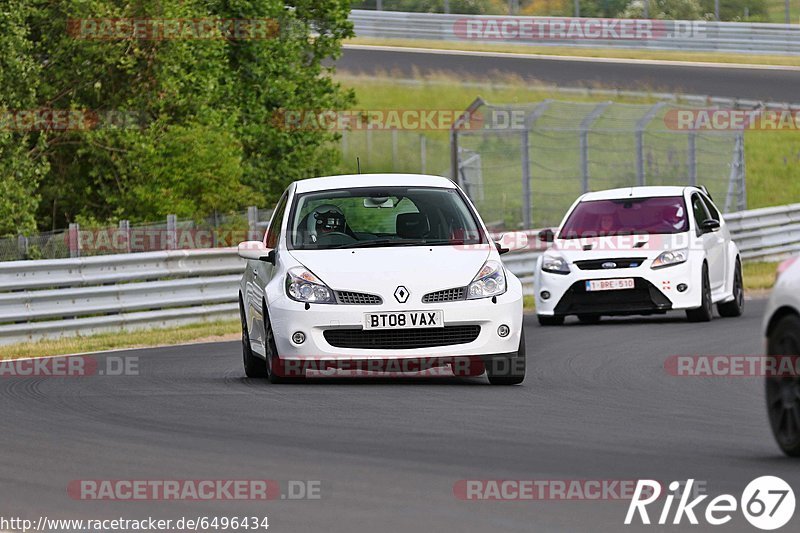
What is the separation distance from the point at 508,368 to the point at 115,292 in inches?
372

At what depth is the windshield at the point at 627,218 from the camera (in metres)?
19.6

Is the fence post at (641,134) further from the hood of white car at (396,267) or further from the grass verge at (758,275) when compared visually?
the hood of white car at (396,267)

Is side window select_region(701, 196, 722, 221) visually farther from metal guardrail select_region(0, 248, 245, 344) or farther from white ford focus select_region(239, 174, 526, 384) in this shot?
white ford focus select_region(239, 174, 526, 384)

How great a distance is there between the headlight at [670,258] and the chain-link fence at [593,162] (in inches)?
308

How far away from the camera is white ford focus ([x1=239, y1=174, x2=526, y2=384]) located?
39.3ft

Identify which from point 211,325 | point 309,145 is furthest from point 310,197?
point 309,145

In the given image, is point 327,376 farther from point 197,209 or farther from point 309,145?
→ point 309,145

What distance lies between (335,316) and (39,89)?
18016 mm

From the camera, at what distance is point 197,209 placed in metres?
29.2

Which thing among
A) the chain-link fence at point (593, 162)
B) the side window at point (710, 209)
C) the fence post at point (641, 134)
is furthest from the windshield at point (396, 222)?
the fence post at point (641, 134)

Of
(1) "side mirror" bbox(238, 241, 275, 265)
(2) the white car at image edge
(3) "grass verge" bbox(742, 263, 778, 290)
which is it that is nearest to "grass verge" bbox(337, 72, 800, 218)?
(3) "grass verge" bbox(742, 263, 778, 290)

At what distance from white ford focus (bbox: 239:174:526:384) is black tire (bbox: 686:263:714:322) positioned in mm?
6428

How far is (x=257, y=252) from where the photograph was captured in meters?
13.2

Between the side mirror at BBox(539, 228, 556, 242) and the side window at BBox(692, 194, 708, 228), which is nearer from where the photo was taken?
the side mirror at BBox(539, 228, 556, 242)
